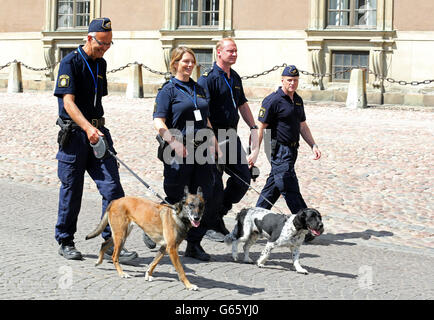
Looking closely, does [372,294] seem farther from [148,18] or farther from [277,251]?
[148,18]

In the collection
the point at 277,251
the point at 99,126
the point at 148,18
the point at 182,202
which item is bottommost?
the point at 277,251

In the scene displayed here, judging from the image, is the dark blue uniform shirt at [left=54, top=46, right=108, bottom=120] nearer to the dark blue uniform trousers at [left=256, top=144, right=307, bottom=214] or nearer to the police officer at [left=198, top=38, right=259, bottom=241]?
the police officer at [left=198, top=38, right=259, bottom=241]

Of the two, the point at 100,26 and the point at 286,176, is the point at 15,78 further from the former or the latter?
the point at 100,26

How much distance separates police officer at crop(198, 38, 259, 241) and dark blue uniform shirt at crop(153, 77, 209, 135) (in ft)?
2.35

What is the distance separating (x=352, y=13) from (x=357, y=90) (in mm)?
4083

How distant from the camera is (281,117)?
750cm

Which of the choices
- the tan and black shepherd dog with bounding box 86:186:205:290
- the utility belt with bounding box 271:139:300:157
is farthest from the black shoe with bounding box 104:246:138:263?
the utility belt with bounding box 271:139:300:157

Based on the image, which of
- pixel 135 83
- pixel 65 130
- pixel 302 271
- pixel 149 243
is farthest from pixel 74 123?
pixel 135 83

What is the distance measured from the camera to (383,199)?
966cm

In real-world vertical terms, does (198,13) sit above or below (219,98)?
above

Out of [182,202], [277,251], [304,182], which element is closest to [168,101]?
[182,202]

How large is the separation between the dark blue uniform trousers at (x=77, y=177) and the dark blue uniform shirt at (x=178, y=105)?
1.75 ft

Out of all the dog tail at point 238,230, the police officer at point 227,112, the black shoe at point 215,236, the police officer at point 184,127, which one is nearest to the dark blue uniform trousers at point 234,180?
the police officer at point 227,112

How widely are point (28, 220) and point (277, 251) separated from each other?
8.72ft
